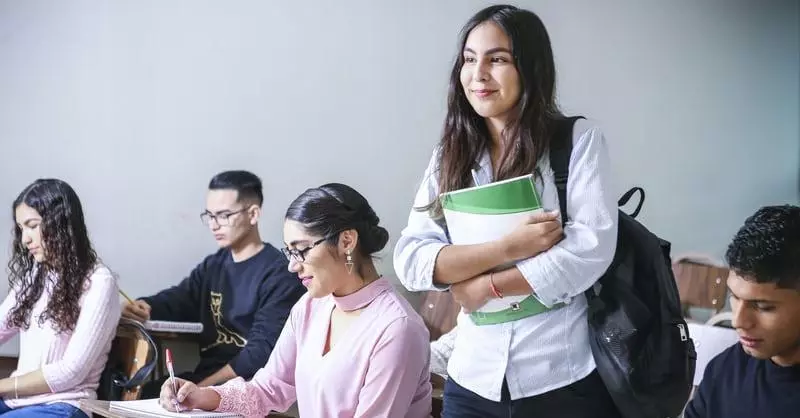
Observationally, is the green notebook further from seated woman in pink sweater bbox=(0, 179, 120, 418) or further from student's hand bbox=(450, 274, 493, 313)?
seated woman in pink sweater bbox=(0, 179, 120, 418)

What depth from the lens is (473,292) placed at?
1.65 meters

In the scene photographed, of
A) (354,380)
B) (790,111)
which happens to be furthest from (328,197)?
(790,111)

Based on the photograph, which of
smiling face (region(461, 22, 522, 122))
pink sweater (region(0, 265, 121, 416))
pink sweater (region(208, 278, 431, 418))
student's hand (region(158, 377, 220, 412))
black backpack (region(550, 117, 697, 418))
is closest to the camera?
black backpack (region(550, 117, 697, 418))

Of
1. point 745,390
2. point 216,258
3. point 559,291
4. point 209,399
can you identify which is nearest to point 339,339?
point 209,399

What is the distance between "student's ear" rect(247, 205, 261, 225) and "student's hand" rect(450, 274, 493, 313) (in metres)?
1.57

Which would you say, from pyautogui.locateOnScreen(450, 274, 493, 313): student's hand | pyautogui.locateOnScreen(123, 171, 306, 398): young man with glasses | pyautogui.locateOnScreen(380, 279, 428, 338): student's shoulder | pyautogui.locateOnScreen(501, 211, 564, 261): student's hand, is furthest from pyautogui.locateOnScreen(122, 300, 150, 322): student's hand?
pyautogui.locateOnScreen(501, 211, 564, 261): student's hand

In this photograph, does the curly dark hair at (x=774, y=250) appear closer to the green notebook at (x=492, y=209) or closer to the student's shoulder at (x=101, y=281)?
the green notebook at (x=492, y=209)

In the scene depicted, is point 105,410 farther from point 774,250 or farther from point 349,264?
point 774,250

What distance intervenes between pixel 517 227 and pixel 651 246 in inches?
8.6

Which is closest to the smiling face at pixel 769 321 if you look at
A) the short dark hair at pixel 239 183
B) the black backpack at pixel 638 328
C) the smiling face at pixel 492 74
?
the black backpack at pixel 638 328

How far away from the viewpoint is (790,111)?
169 inches

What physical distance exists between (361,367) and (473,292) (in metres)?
0.48

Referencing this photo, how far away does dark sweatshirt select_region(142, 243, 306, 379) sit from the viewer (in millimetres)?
2994

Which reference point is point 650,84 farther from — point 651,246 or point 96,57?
point 651,246
